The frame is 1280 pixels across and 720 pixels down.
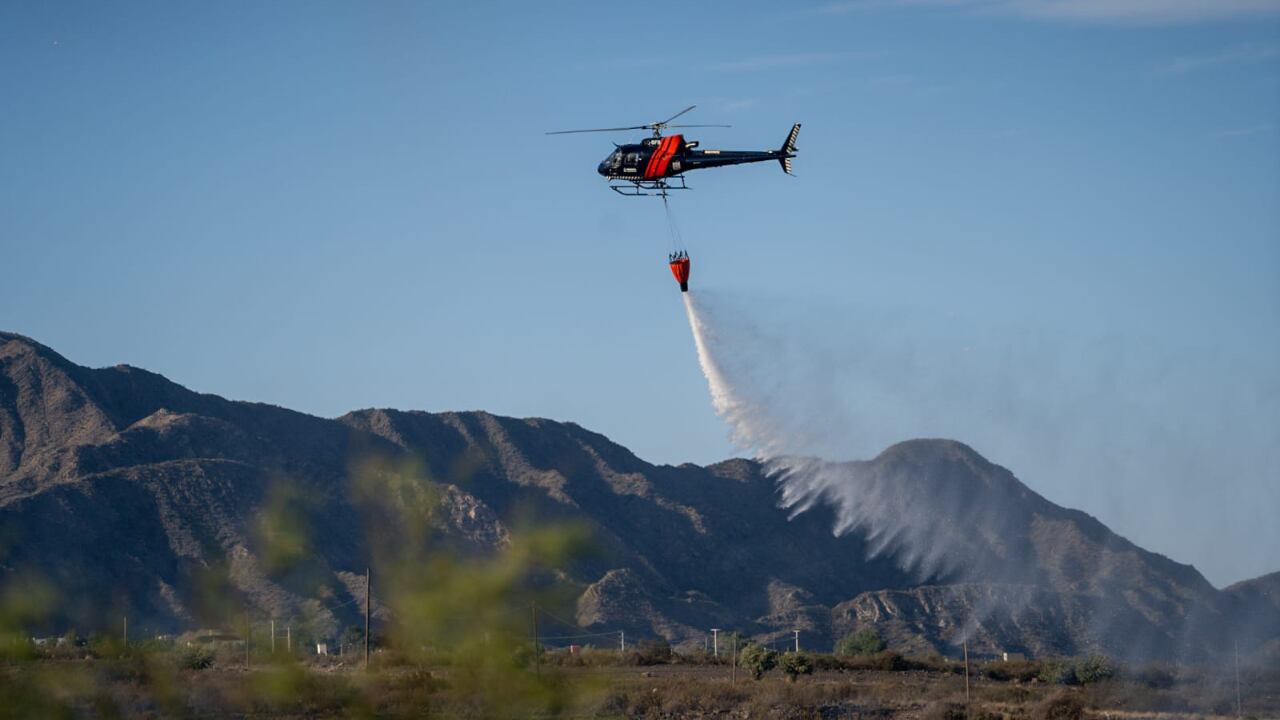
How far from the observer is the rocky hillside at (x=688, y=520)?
110 m

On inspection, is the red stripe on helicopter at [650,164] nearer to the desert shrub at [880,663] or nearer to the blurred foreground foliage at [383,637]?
the blurred foreground foliage at [383,637]

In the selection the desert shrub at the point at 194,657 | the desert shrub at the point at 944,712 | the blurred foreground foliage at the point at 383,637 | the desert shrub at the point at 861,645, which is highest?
the blurred foreground foliage at the point at 383,637

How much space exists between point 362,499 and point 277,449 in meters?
125

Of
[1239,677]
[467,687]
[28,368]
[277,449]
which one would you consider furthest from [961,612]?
[467,687]

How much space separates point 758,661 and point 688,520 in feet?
277

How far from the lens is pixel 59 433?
14812 cm

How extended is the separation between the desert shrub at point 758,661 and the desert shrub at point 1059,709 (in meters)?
17.3

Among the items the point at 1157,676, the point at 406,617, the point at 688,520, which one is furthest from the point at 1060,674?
the point at 688,520

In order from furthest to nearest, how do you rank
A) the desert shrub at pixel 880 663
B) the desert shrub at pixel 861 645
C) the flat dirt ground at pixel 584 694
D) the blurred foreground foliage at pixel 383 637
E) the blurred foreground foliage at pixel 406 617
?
the desert shrub at pixel 861 645 < the desert shrub at pixel 880 663 < the flat dirt ground at pixel 584 694 < the blurred foreground foliage at pixel 383 637 < the blurred foreground foliage at pixel 406 617

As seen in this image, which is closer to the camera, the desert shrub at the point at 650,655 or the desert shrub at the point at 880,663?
the desert shrub at the point at 880,663

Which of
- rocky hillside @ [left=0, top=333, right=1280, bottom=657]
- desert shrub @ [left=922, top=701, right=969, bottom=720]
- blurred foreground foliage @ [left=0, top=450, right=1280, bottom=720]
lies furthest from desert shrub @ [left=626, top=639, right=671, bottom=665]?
blurred foreground foliage @ [left=0, top=450, right=1280, bottom=720]

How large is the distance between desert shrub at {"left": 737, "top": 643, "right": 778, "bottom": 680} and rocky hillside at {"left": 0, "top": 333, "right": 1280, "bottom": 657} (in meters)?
17.3

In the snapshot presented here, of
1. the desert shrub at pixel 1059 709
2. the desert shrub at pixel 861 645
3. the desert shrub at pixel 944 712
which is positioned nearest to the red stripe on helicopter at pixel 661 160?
the desert shrub at pixel 944 712

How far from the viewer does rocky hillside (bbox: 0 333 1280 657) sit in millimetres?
109875
